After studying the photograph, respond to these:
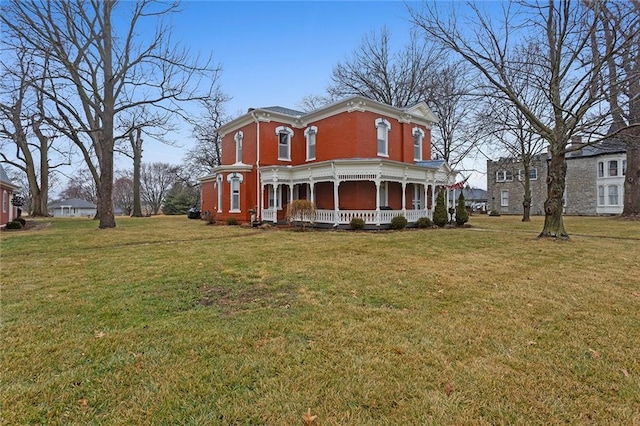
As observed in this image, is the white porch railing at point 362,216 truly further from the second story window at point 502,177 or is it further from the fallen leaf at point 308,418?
the second story window at point 502,177

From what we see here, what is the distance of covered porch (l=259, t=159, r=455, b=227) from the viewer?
1636 centimetres

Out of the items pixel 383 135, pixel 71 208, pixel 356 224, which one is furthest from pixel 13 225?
pixel 71 208

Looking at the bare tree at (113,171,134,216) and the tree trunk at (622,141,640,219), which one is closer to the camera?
the tree trunk at (622,141,640,219)

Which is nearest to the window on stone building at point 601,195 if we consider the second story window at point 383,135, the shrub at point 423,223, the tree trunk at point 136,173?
the shrub at point 423,223

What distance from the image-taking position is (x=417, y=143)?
2164 centimetres

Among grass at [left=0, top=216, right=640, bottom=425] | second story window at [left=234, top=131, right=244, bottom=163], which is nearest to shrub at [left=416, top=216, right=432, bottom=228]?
grass at [left=0, top=216, right=640, bottom=425]

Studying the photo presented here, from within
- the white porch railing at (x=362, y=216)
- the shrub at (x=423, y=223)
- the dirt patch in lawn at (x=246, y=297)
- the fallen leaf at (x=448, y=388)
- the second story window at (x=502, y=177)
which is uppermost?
the second story window at (x=502, y=177)

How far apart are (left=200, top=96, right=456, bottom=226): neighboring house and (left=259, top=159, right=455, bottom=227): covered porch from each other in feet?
0.17

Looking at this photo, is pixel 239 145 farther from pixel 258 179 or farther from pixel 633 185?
pixel 633 185

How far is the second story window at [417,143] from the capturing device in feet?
70.2

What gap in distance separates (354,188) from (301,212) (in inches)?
150

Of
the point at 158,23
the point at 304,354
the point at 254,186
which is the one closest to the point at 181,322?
the point at 304,354

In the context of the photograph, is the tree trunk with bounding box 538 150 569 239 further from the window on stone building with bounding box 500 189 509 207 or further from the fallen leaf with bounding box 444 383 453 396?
the window on stone building with bounding box 500 189 509 207

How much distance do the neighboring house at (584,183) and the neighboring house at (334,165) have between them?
13.2 metres
